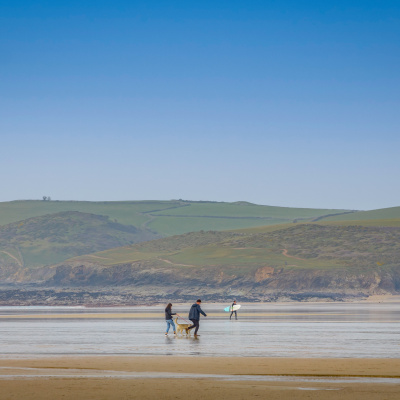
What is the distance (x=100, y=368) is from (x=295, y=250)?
10926 cm

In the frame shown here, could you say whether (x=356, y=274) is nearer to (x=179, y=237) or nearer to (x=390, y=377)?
(x=179, y=237)

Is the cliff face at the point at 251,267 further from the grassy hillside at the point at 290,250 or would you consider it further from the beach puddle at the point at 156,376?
the beach puddle at the point at 156,376

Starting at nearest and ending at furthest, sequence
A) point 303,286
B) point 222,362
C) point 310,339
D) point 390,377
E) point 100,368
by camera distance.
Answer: point 390,377, point 100,368, point 222,362, point 310,339, point 303,286

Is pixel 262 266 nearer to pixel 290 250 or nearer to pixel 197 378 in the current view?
pixel 290 250

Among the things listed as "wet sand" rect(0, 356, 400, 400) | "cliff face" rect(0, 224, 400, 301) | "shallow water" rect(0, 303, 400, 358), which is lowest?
"shallow water" rect(0, 303, 400, 358)

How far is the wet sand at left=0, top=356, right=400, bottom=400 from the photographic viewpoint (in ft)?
54.5

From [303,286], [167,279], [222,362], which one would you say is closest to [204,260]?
[167,279]

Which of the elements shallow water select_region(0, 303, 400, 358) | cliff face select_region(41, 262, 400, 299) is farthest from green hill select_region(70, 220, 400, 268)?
shallow water select_region(0, 303, 400, 358)

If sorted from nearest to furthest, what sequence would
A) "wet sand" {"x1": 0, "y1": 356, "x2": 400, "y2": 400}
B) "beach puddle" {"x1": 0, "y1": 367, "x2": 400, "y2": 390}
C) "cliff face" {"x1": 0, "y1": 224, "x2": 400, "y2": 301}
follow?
"wet sand" {"x1": 0, "y1": 356, "x2": 400, "y2": 400}
"beach puddle" {"x1": 0, "y1": 367, "x2": 400, "y2": 390}
"cliff face" {"x1": 0, "y1": 224, "x2": 400, "y2": 301}

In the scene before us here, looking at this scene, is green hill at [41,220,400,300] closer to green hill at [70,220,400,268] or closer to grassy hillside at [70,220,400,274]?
grassy hillside at [70,220,400,274]

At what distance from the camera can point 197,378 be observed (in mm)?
19266

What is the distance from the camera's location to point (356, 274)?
109 metres

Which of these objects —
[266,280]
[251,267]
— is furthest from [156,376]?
[251,267]

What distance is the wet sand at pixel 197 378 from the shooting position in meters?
16.6
